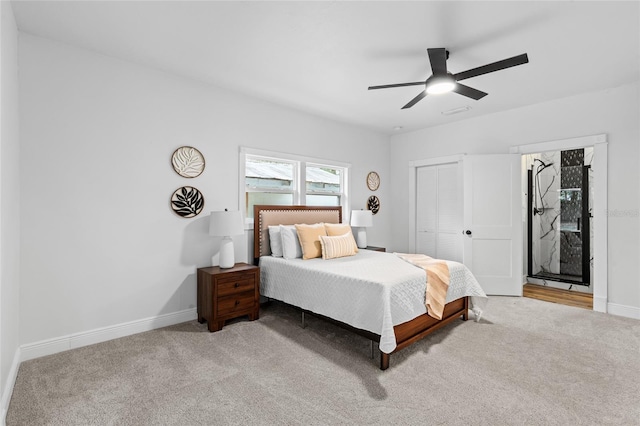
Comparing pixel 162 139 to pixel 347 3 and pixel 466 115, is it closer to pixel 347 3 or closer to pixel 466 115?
pixel 347 3

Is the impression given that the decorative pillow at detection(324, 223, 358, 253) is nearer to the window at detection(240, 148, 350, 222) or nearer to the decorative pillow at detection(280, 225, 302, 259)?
the decorative pillow at detection(280, 225, 302, 259)

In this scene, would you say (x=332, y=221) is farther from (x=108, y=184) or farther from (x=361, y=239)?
(x=108, y=184)

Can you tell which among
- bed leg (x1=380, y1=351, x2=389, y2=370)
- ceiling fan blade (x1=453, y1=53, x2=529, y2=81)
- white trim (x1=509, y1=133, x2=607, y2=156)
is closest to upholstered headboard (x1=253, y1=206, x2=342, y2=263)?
bed leg (x1=380, y1=351, x2=389, y2=370)

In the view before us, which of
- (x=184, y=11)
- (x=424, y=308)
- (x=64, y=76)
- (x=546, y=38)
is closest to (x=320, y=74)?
(x=184, y=11)

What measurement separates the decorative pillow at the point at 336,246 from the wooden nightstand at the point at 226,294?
2.74 ft

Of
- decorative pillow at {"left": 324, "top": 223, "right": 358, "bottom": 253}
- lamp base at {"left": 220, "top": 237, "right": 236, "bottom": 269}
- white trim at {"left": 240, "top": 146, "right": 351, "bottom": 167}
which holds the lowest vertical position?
lamp base at {"left": 220, "top": 237, "right": 236, "bottom": 269}

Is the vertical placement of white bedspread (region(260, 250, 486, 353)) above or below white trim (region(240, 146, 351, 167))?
below

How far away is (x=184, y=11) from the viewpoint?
7.50 feet

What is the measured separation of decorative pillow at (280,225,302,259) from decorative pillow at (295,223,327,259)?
0.07m

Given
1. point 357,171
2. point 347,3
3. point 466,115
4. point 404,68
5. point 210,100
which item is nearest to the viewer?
point 347,3

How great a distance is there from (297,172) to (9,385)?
3479 mm

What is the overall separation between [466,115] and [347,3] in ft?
10.7

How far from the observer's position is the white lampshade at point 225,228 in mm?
3271

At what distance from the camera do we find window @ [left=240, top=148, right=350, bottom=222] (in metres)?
4.07
